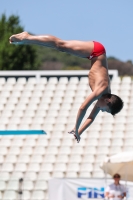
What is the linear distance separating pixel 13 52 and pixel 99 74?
3351cm

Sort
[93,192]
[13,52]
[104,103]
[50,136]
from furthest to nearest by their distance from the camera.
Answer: [13,52] < [50,136] < [93,192] < [104,103]

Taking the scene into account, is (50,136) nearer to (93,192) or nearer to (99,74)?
(93,192)

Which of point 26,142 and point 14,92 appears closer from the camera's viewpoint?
point 26,142

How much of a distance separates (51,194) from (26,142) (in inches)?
213

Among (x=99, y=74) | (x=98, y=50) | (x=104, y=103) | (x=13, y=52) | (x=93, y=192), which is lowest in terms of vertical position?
(x=93, y=192)

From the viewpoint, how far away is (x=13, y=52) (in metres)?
41.2

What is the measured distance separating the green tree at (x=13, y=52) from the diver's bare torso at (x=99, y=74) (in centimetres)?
3249

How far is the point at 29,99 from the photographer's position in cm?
2098

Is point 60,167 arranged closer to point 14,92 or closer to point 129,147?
point 129,147

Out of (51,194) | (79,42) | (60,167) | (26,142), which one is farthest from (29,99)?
(79,42)

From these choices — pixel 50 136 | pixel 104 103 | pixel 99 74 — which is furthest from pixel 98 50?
pixel 50 136

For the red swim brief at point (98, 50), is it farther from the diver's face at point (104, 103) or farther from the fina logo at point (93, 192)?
the fina logo at point (93, 192)

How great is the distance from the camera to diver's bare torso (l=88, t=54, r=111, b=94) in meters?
7.95

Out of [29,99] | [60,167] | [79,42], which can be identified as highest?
[79,42]
